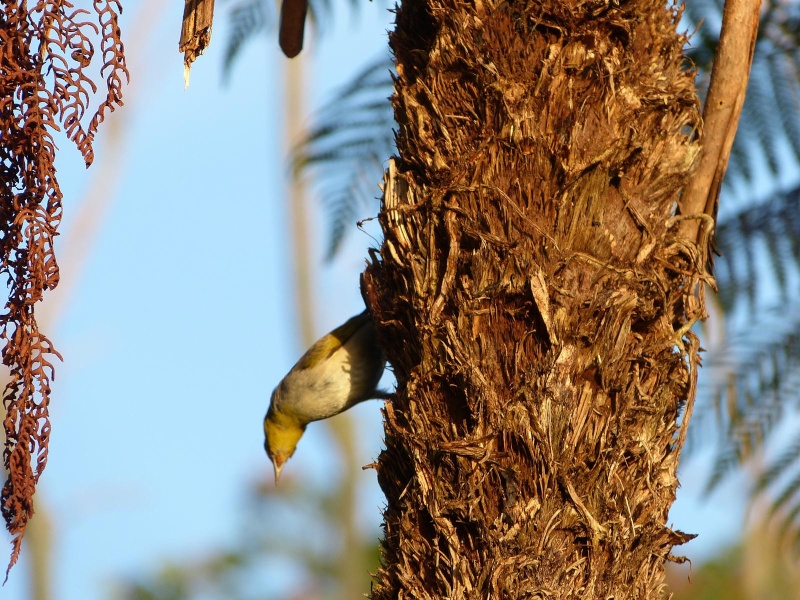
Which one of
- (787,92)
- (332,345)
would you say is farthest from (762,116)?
(332,345)

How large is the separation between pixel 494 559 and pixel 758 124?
9.53 feet

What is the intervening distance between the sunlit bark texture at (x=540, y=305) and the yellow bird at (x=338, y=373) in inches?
60.6

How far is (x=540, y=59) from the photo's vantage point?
205 cm

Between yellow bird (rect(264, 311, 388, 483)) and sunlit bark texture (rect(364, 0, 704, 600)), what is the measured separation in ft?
5.05

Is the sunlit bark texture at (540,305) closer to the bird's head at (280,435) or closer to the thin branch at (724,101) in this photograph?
the thin branch at (724,101)

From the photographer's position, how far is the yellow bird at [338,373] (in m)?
3.72

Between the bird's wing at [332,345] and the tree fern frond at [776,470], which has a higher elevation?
the bird's wing at [332,345]

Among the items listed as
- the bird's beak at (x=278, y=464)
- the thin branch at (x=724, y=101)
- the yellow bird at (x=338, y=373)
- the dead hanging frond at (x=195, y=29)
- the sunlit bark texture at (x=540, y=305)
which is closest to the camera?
the sunlit bark texture at (x=540, y=305)

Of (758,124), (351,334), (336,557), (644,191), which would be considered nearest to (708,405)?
(758,124)

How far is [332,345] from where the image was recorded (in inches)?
151

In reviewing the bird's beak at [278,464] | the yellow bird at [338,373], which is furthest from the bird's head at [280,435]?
the yellow bird at [338,373]

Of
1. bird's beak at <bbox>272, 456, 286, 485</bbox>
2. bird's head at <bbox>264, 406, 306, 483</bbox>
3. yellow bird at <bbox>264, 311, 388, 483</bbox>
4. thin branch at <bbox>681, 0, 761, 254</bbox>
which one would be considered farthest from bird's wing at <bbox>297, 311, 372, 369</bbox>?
thin branch at <bbox>681, 0, 761, 254</bbox>

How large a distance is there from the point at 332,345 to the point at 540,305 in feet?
6.56

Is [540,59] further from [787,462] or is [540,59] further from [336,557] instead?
[336,557]
